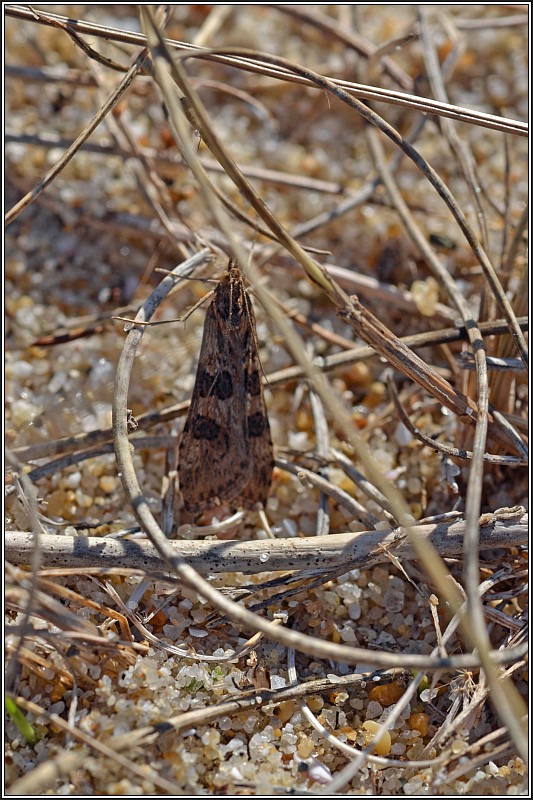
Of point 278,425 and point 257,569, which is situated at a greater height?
point 278,425

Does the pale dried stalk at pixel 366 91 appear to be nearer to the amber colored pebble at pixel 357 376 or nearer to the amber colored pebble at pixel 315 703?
the amber colored pebble at pixel 357 376

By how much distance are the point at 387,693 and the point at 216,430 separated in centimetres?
74

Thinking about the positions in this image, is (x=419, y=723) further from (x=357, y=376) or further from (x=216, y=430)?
(x=357, y=376)

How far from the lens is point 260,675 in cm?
157

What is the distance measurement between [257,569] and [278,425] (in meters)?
0.69

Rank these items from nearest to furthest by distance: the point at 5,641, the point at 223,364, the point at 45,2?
the point at 5,641
the point at 223,364
the point at 45,2

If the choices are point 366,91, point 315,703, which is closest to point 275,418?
point 315,703

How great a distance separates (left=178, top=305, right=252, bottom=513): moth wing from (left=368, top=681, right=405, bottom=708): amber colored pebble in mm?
576

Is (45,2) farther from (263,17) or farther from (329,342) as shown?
(329,342)

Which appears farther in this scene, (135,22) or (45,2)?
(135,22)

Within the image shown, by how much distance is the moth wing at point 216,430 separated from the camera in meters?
1.67

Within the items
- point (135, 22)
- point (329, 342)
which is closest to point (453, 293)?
point (329, 342)

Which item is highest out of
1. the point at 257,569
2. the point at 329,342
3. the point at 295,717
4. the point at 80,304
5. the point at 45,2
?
the point at 45,2

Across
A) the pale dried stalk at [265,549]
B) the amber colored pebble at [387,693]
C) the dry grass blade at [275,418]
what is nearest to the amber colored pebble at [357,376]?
the dry grass blade at [275,418]
